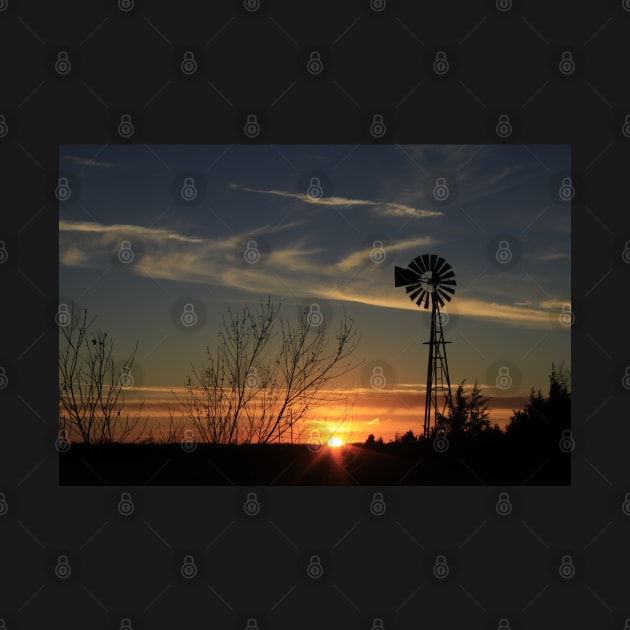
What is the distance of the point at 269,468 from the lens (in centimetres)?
822

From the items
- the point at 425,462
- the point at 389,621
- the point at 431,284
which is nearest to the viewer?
the point at 389,621

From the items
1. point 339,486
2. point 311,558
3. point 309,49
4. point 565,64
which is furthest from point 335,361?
point 565,64

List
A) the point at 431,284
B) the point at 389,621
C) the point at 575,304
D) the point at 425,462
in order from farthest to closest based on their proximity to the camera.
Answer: the point at 431,284 → the point at 425,462 → the point at 575,304 → the point at 389,621

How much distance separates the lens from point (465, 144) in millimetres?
8133

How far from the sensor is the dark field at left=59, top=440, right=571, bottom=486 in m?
8.02

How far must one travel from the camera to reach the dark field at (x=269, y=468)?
8.02 meters

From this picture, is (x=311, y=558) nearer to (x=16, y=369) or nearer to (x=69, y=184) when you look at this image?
(x=16, y=369)

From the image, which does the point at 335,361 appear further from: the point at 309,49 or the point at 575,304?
the point at 309,49

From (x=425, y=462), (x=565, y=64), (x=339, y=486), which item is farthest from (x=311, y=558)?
(x=565, y=64)

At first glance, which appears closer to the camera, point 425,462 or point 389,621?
point 389,621

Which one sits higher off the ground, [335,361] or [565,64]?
[565,64]

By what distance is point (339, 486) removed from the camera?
782 cm

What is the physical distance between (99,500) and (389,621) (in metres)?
3.00

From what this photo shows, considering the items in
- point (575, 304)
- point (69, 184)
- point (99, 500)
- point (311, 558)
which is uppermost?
point (69, 184)
